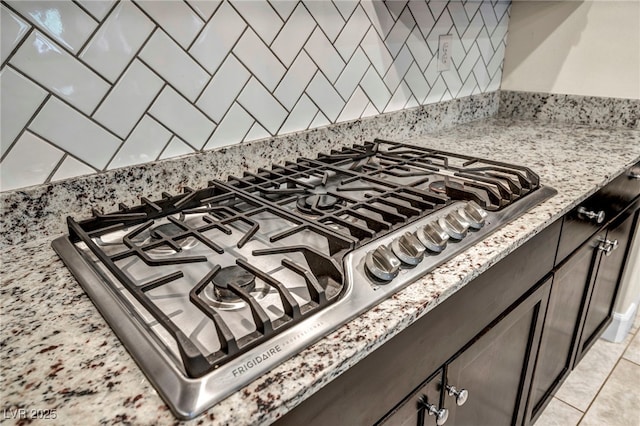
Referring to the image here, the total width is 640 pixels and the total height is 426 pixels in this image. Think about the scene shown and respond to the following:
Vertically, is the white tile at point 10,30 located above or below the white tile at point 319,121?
below

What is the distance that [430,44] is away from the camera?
156 cm

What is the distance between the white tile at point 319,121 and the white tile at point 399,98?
287 millimetres

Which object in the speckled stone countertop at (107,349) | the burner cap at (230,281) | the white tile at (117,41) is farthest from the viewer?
the white tile at (117,41)

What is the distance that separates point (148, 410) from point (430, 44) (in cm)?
149

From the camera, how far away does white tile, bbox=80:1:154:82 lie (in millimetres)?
841

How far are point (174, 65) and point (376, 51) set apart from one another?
27.1 inches

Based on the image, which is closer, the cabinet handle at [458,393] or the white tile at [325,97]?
the cabinet handle at [458,393]

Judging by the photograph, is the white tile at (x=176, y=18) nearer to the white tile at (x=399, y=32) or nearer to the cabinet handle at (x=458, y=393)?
the white tile at (x=399, y=32)

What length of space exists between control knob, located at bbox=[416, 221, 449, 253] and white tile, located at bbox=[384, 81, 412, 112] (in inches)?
33.0

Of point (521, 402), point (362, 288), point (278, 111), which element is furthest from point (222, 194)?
point (521, 402)

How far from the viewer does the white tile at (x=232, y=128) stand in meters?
1.08

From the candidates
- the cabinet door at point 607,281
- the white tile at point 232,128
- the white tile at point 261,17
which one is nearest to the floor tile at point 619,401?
the cabinet door at point 607,281

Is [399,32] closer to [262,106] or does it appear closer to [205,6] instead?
[262,106]

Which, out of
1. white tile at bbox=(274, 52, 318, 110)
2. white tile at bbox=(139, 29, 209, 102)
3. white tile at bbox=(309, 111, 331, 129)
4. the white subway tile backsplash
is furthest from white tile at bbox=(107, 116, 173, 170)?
white tile at bbox=(309, 111, 331, 129)
